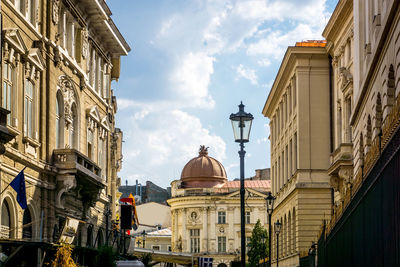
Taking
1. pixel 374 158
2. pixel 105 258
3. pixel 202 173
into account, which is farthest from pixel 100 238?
pixel 202 173

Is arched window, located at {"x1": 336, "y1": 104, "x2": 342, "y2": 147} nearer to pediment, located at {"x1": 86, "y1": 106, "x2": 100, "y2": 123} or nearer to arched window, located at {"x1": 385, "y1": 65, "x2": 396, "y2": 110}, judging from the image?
pediment, located at {"x1": 86, "y1": 106, "x2": 100, "y2": 123}

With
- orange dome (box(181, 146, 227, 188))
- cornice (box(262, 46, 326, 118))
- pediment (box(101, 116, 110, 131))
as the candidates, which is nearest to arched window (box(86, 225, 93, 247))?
pediment (box(101, 116, 110, 131))

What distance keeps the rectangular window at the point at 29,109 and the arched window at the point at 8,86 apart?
69.6 inches

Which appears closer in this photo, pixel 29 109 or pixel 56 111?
pixel 29 109

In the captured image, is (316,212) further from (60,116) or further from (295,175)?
(60,116)

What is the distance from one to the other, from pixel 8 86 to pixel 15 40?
1.67m

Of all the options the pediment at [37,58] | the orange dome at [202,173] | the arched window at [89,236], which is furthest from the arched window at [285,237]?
the orange dome at [202,173]

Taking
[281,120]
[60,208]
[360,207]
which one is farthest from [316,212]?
[360,207]

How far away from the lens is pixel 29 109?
31.8 meters

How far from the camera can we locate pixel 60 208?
115 ft

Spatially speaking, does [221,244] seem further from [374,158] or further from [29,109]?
[374,158]

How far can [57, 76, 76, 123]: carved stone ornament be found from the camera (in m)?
36.7

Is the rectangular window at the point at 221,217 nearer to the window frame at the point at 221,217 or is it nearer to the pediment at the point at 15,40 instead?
the window frame at the point at 221,217

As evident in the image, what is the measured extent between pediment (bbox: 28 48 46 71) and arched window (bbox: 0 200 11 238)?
5541mm
